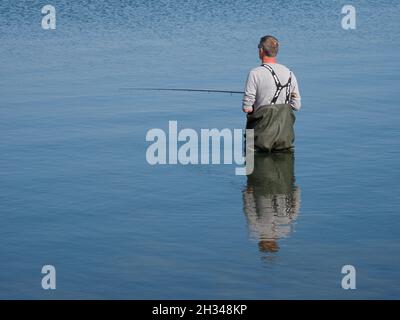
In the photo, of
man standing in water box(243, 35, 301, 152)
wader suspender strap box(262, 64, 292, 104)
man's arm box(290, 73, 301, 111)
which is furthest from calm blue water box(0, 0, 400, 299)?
wader suspender strap box(262, 64, 292, 104)

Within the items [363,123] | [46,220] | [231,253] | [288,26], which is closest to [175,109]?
[363,123]

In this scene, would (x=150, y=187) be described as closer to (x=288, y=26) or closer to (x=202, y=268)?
(x=202, y=268)

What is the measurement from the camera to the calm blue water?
306 inches

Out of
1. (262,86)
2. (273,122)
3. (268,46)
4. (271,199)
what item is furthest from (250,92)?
(271,199)

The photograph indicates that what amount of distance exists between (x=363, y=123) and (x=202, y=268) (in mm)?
5683

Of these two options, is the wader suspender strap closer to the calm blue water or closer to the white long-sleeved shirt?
the white long-sleeved shirt

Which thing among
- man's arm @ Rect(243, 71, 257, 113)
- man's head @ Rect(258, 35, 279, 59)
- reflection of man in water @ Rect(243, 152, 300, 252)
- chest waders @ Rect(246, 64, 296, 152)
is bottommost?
reflection of man in water @ Rect(243, 152, 300, 252)

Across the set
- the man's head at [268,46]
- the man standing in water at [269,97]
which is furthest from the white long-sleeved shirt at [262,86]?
the man's head at [268,46]

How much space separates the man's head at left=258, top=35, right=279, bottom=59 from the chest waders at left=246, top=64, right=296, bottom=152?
0.41 feet

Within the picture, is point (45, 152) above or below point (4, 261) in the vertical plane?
above

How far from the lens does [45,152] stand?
1177cm

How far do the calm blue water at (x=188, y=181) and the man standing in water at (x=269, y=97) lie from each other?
0.34m

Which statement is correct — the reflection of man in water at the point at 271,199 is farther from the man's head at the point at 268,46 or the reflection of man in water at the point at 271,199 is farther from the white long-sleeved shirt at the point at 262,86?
the man's head at the point at 268,46

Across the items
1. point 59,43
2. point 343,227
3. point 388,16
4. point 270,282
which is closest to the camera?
point 270,282
